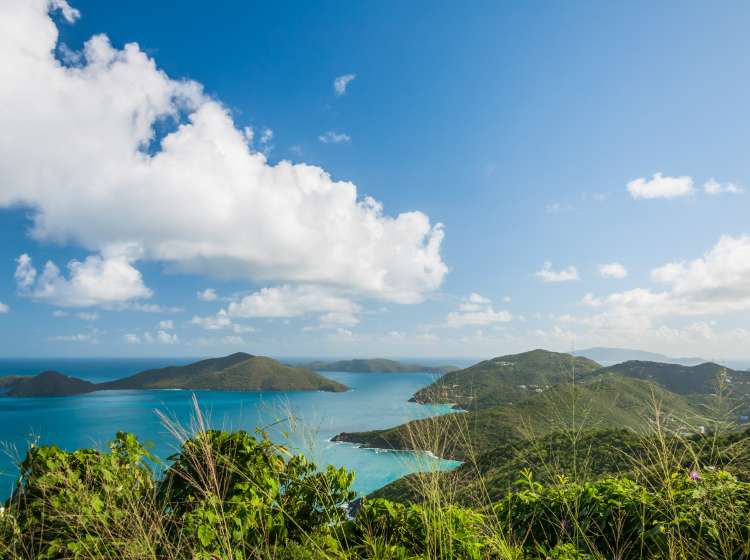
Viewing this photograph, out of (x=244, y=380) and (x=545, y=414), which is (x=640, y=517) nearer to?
(x=545, y=414)

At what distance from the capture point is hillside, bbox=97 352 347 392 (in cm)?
16988

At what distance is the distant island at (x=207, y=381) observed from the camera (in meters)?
158

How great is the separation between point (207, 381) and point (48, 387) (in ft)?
188

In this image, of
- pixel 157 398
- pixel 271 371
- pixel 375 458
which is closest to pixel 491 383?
pixel 375 458

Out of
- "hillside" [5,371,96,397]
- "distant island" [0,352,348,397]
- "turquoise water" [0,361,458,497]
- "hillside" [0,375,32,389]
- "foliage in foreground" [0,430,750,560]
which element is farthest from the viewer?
"hillside" [0,375,32,389]

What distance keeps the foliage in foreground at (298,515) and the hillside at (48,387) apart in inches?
7657

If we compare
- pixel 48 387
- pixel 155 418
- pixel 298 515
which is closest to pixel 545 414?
pixel 298 515

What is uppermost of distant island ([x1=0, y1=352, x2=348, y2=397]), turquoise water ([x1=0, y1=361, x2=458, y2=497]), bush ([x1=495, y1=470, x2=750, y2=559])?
bush ([x1=495, y1=470, x2=750, y2=559])

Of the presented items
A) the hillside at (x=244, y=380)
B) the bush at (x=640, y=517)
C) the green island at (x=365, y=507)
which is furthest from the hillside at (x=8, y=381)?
the bush at (x=640, y=517)

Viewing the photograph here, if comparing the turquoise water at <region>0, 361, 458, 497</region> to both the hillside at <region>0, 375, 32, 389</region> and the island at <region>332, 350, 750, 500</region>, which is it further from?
the hillside at <region>0, 375, 32, 389</region>

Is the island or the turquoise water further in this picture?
the turquoise water

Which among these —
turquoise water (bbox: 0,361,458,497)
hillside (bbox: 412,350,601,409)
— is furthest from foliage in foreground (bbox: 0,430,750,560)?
hillside (bbox: 412,350,601,409)

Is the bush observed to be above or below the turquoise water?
above

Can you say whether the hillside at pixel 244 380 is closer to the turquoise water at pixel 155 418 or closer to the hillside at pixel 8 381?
the turquoise water at pixel 155 418
